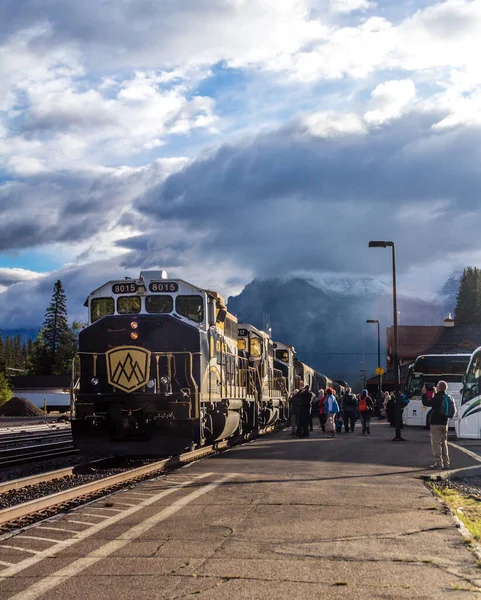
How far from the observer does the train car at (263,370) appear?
28.5 m

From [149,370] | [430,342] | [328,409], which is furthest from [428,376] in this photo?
[430,342]

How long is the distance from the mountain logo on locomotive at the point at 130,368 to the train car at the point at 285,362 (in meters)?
22.1

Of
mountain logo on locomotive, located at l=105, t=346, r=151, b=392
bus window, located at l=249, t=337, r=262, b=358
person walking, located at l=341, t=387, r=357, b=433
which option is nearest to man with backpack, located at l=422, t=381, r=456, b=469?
mountain logo on locomotive, located at l=105, t=346, r=151, b=392

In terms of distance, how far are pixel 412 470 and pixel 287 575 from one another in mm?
10381

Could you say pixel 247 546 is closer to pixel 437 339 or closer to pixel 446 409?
pixel 446 409

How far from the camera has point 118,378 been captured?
18500mm

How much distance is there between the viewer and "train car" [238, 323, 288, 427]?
28472mm

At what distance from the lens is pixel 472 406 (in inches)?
1004

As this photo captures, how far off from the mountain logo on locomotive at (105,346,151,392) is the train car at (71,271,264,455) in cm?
2

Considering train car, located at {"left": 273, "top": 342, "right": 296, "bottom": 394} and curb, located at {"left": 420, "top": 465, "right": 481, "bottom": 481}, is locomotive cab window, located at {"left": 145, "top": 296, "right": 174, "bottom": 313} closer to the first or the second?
curb, located at {"left": 420, "top": 465, "right": 481, "bottom": 481}

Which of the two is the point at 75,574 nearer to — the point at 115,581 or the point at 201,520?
the point at 115,581

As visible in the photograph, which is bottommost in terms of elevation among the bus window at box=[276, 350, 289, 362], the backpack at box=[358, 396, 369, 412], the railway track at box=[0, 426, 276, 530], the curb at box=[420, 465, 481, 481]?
the curb at box=[420, 465, 481, 481]

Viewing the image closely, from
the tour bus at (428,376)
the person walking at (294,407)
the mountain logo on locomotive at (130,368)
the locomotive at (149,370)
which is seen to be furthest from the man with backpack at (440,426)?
the tour bus at (428,376)

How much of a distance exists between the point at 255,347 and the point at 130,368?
1165cm
